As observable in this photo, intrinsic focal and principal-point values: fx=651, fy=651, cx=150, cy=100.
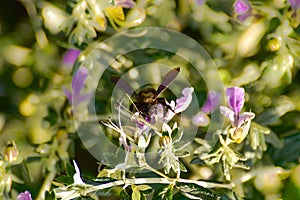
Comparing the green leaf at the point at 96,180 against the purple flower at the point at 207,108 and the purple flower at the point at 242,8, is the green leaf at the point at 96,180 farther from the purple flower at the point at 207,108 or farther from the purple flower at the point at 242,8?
the purple flower at the point at 242,8

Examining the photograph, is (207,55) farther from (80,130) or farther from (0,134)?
(0,134)

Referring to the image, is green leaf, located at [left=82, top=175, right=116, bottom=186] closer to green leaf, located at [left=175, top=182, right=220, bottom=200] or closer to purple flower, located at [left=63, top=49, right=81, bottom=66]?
green leaf, located at [left=175, top=182, right=220, bottom=200]

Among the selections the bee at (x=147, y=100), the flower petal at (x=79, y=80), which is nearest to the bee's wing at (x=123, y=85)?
the bee at (x=147, y=100)

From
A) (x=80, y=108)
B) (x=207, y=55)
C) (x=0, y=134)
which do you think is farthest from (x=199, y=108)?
(x=0, y=134)

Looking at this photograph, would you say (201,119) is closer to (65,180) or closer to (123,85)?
(123,85)

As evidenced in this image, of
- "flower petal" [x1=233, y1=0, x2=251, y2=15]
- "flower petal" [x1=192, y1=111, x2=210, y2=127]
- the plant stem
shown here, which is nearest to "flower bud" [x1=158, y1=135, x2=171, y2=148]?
the plant stem

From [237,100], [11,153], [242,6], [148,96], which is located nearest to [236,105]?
[237,100]
